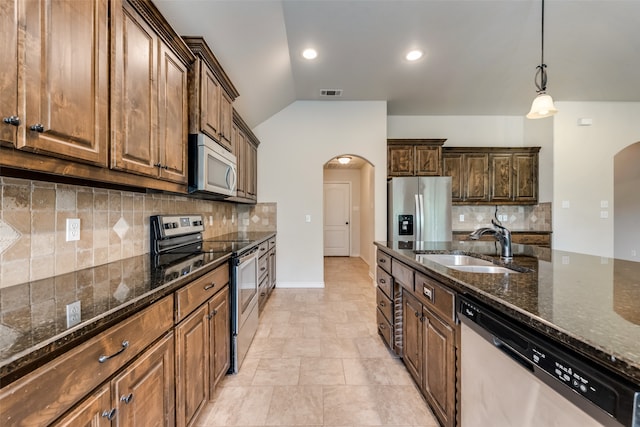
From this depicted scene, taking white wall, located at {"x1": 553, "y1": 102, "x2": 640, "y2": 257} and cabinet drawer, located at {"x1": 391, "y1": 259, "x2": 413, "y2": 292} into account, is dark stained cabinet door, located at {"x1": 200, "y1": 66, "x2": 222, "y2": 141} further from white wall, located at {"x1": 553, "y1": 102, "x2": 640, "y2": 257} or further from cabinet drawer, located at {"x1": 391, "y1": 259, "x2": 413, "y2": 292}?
white wall, located at {"x1": 553, "y1": 102, "x2": 640, "y2": 257}

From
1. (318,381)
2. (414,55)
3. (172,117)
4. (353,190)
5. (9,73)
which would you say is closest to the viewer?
(9,73)

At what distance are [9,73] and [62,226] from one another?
76 cm

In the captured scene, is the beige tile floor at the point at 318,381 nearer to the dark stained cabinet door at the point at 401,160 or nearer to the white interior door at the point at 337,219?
the dark stained cabinet door at the point at 401,160

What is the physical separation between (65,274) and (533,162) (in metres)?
6.20

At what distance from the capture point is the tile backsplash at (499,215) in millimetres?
4887

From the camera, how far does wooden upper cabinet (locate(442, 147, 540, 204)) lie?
470cm

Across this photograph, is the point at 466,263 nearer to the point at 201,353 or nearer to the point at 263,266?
the point at 201,353

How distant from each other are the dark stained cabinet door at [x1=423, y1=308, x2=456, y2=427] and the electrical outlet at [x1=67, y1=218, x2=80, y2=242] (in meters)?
1.92

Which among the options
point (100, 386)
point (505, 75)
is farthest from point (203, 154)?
point (505, 75)

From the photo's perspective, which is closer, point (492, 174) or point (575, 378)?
point (575, 378)

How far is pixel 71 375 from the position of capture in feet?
2.26

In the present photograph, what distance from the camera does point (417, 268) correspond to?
1.67m

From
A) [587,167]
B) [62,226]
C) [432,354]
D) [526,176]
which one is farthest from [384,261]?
[587,167]

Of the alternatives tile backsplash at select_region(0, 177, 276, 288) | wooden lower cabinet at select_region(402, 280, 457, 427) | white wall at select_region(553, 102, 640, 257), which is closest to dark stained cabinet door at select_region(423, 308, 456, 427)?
wooden lower cabinet at select_region(402, 280, 457, 427)
